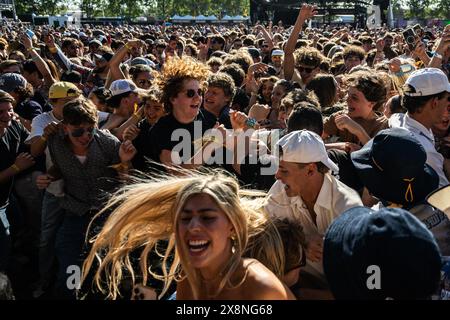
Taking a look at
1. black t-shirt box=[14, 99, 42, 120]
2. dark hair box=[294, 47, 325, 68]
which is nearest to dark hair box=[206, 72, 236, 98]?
dark hair box=[294, 47, 325, 68]

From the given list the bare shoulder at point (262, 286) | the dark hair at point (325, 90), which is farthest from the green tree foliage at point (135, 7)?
the bare shoulder at point (262, 286)

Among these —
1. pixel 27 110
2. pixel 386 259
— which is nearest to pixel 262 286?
pixel 386 259

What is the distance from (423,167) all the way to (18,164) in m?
3.32

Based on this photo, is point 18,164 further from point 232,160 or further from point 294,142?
point 294,142

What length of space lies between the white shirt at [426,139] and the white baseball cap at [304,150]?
1.98ft

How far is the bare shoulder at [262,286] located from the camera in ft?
7.09

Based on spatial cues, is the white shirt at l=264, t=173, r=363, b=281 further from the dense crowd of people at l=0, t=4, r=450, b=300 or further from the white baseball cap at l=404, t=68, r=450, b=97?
the white baseball cap at l=404, t=68, r=450, b=97

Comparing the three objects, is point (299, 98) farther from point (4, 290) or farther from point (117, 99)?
point (4, 290)

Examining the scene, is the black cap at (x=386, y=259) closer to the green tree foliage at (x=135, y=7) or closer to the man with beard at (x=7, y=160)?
the man with beard at (x=7, y=160)

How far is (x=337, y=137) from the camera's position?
14.2ft

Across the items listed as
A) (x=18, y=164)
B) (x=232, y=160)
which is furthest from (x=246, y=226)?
(x=18, y=164)

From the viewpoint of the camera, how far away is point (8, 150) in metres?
4.66

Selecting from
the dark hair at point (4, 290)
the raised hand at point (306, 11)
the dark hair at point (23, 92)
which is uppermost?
the raised hand at point (306, 11)

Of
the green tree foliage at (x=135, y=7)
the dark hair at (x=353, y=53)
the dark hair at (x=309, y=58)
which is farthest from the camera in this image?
the green tree foliage at (x=135, y=7)
